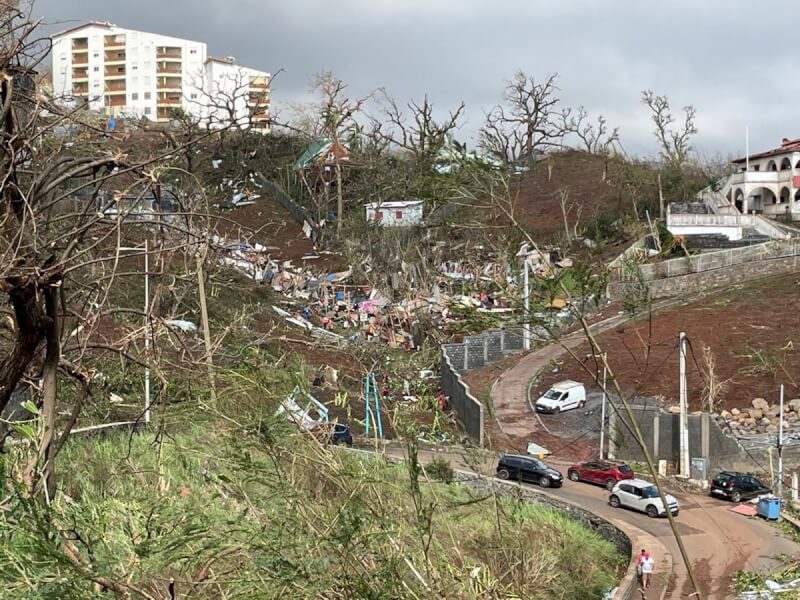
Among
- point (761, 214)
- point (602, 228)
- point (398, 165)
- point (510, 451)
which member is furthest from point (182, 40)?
point (510, 451)

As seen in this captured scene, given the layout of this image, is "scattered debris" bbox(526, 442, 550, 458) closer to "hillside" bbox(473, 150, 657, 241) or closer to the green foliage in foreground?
the green foliage in foreground

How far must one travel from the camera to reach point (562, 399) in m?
27.0

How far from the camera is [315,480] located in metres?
4.49

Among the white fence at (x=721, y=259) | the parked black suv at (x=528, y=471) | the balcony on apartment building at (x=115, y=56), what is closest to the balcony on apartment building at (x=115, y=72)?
the balcony on apartment building at (x=115, y=56)

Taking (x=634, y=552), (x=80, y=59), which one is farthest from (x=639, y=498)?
(x=80, y=59)

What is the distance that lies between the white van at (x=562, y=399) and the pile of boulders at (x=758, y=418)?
4.20 meters

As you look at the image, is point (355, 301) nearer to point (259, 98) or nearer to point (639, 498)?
point (639, 498)

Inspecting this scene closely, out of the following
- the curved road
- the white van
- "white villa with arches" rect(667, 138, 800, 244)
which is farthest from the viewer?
"white villa with arches" rect(667, 138, 800, 244)

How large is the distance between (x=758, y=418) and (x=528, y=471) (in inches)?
300

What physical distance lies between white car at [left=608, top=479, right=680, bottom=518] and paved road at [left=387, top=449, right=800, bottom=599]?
6.1 inches

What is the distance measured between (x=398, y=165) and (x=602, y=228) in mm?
11544

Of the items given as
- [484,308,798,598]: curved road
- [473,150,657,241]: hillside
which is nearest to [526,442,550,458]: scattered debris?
[484,308,798,598]: curved road

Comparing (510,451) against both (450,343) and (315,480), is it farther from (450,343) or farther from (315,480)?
(315,480)

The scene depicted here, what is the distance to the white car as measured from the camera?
18594mm
